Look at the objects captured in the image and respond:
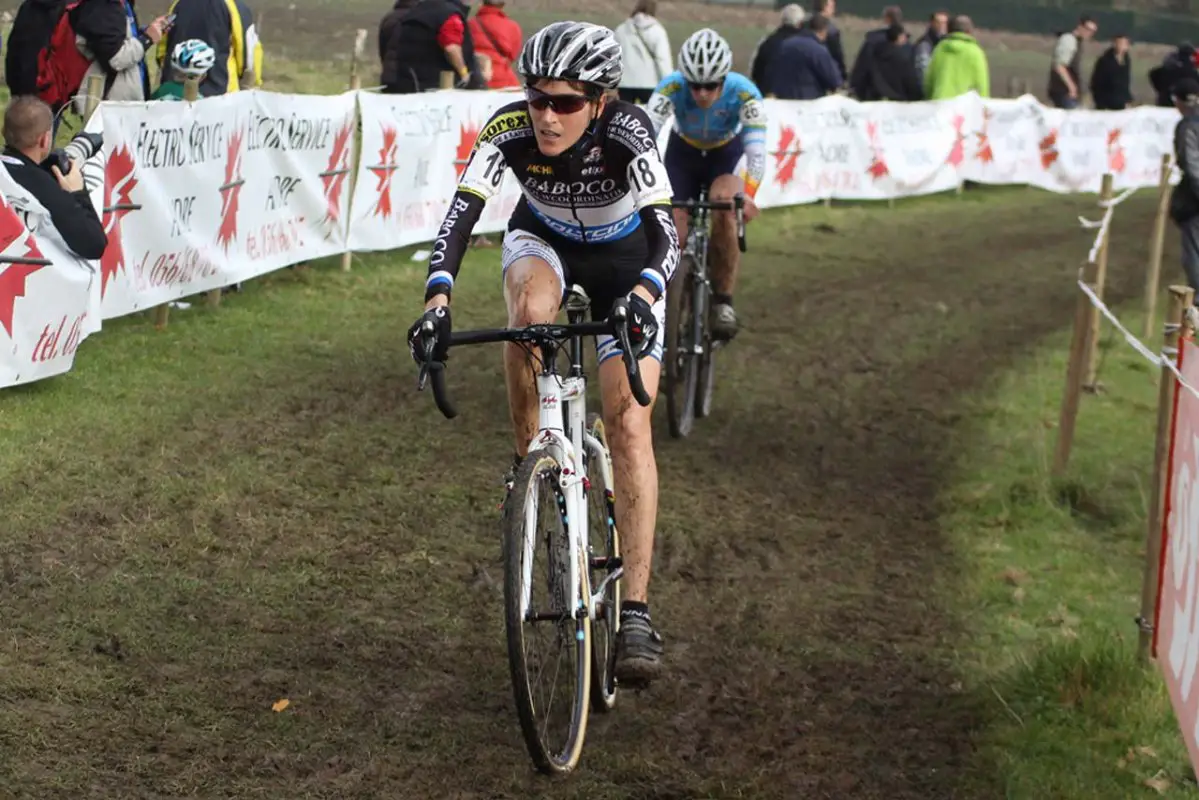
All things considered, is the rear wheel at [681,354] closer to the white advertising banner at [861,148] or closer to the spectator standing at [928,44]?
the white advertising banner at [861,148]

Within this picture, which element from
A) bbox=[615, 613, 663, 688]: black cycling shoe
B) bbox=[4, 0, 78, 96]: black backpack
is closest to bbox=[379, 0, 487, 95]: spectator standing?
bbox=[4, 0, 78, 96]: black backpack

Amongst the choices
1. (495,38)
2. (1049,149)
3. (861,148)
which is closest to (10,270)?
(495,38)

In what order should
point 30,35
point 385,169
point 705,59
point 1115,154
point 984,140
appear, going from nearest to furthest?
1. point 705,59
2. point 30,35
3. point 385,169
4. point 984,140
5. point 1115,154

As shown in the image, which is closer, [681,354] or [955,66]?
[681,354]

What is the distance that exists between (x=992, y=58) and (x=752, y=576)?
34230 millimetres

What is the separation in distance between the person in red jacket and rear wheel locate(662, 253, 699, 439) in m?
7.77

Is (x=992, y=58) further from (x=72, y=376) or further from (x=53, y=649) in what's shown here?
(x=53, y=649)

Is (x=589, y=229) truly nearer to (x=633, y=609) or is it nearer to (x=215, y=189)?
(x=633, y=609)

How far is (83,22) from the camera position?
1102 cm

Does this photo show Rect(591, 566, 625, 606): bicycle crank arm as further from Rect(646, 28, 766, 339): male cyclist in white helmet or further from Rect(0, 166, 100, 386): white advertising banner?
Rect(646, 28, 766, 339): male cyclist in white helmet

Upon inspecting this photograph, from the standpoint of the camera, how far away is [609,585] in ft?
18.1

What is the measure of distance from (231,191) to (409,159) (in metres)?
2.89

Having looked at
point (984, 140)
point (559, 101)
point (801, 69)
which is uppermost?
point (559, 101)

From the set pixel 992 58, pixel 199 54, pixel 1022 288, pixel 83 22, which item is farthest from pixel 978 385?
pixel 992 58
